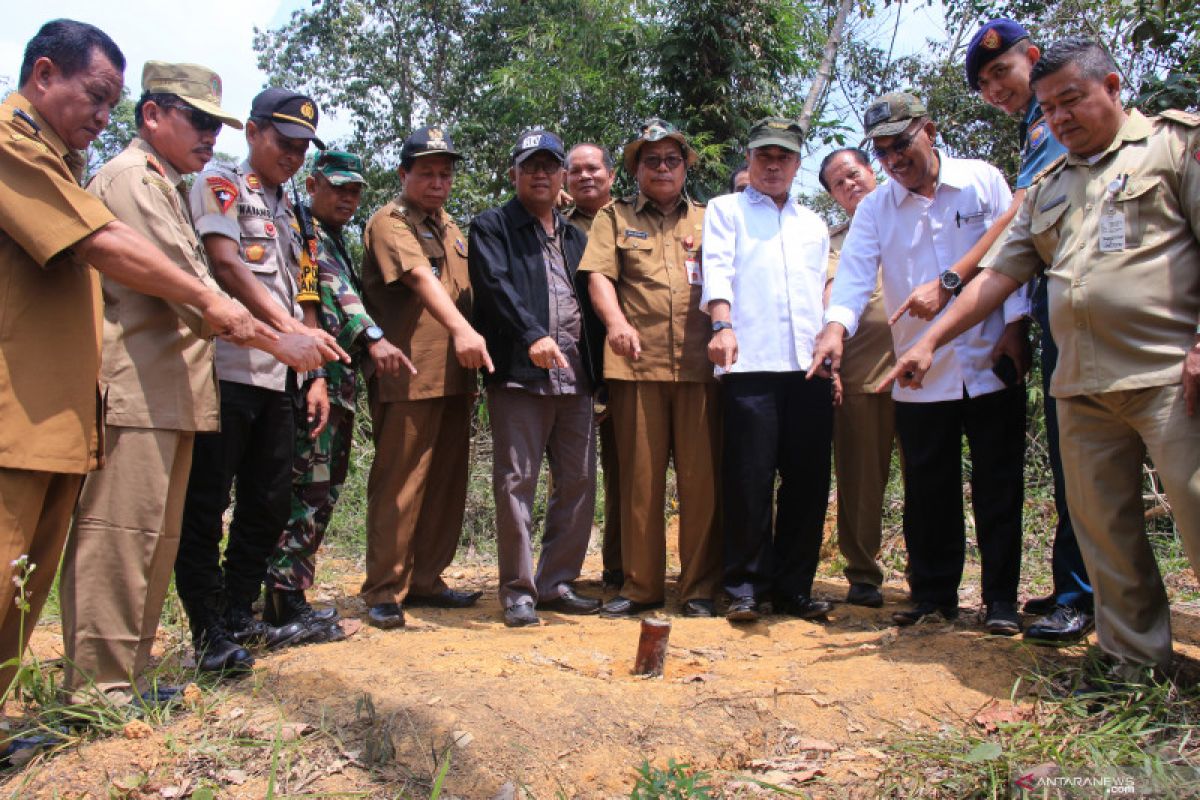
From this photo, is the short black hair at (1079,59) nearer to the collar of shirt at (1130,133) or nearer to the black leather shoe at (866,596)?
the collar of shirt at (1130,133)

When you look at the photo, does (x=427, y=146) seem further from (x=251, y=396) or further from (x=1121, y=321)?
(x=1121, y=321)

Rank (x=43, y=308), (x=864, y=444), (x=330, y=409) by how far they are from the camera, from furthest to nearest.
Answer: (x=864, y=444) → (x=330, y=409) → (x=43, y=308)

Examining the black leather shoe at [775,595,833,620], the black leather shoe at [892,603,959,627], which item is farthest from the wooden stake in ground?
the black leather shoe at [892,603,959,627]

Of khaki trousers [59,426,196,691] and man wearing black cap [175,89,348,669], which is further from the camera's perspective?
man wearing black cap [175,89,348,669]

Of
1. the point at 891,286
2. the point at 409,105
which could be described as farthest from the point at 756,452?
the point at 409,105

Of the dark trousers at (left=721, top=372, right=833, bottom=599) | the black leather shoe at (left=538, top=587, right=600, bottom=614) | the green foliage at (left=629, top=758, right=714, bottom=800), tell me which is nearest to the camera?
the green foliage at (left=629, top=758, right=714, bottom=800)

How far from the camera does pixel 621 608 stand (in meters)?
4.34

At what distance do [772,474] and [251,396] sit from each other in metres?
2.17

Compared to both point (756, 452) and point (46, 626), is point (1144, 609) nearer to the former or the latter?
point (756, 452)

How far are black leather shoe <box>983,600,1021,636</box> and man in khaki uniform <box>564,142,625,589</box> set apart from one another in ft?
6.30

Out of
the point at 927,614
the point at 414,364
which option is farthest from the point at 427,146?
the point at 927,614

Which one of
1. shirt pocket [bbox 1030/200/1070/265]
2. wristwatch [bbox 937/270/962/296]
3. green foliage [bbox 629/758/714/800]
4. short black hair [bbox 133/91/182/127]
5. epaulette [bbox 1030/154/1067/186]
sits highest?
short black hair [bbox 133/91/182/127]

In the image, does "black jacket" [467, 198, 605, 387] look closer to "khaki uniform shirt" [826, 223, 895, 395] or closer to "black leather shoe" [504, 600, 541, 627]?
"black leather shoe" [504, 600, 541, 627]

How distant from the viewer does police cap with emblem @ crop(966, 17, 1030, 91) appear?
11.8 feet
